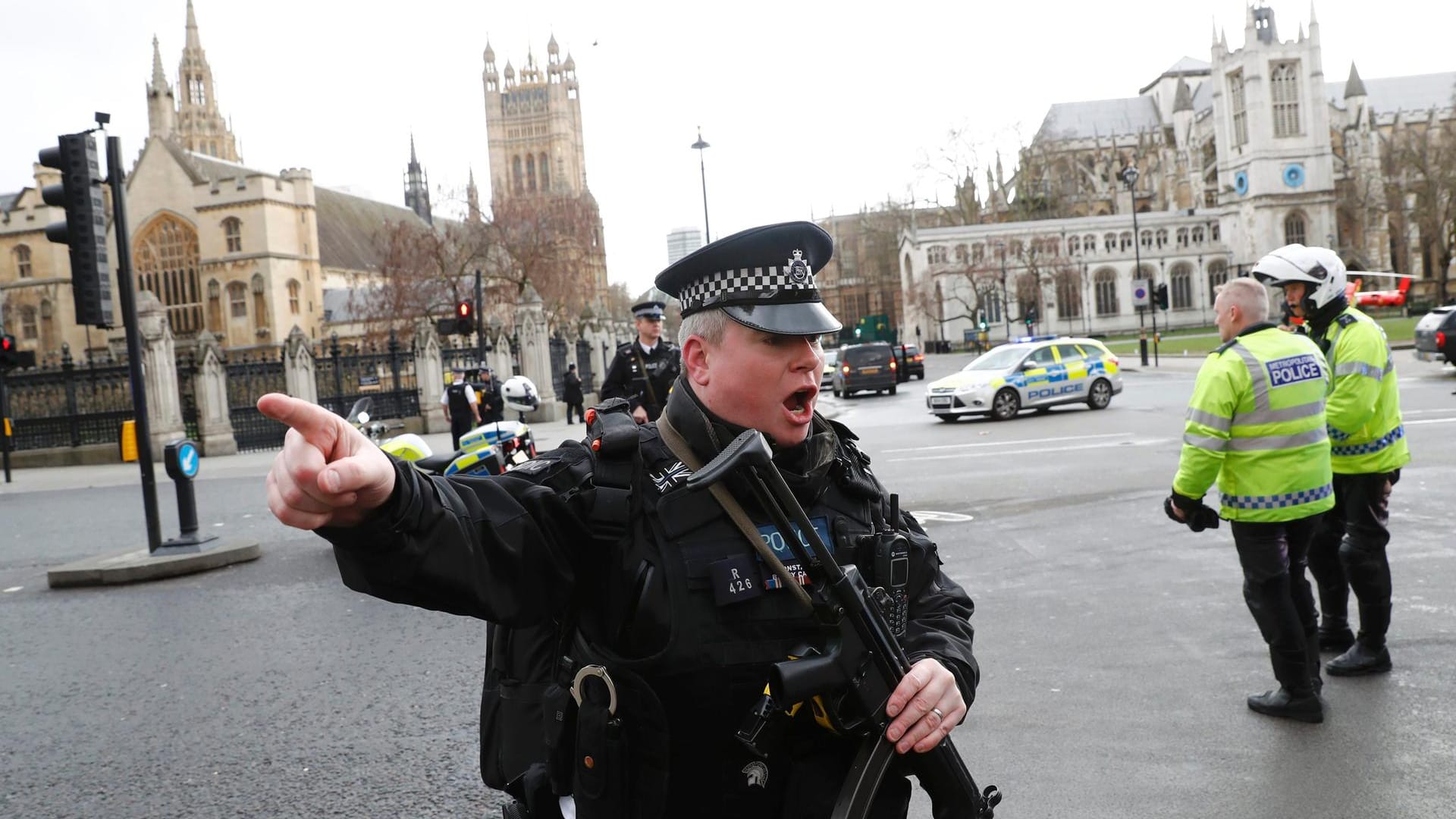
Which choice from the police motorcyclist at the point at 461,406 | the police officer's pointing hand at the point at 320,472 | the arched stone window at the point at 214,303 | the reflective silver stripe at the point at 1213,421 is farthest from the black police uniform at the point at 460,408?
the arched stone window at the point at 214,303

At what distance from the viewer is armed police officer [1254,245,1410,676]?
17.1 feet

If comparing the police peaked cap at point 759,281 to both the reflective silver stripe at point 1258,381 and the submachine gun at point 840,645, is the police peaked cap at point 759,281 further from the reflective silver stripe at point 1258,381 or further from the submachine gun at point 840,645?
the reflective silver stripe at point 1258,381

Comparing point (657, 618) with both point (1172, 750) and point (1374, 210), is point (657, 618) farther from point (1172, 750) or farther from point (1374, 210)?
point (1374, 210)

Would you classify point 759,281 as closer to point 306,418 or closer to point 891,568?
point 891,568

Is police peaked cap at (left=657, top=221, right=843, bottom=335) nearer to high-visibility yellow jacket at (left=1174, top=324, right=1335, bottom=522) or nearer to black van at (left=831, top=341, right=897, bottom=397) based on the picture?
high-visibility yellow jacket at (left=1174, top=324, right=1335, bottom=522)

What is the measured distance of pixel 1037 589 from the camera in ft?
23.8

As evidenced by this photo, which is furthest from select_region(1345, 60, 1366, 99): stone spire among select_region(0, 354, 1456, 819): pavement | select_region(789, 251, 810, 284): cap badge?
select_region(789, 251, 810, 284): cap badge

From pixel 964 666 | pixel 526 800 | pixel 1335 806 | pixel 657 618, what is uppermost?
pixel 657 618

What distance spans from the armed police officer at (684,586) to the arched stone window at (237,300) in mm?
72547

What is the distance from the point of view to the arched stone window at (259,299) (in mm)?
67625

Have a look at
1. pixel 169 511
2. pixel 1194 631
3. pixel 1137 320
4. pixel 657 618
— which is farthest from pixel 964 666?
pixel 1137 320

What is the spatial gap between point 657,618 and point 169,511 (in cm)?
1460

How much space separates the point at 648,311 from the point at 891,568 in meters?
8.28

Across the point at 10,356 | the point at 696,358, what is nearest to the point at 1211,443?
the point at 696,358
